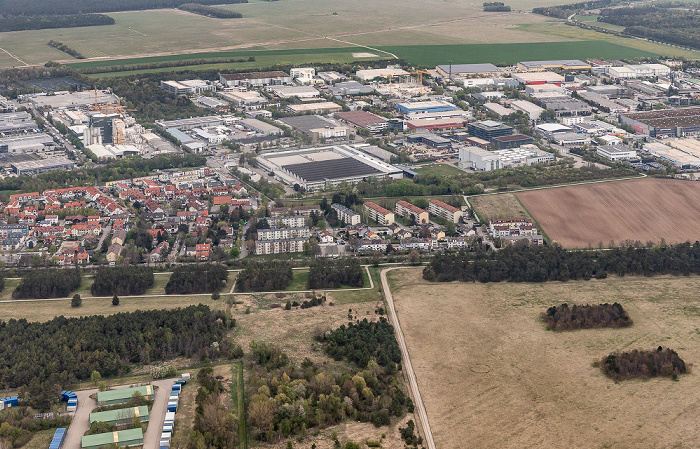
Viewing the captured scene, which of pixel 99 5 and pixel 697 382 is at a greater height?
pixel 99 5

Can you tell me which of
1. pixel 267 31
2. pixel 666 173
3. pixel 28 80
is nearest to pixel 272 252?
pixel 666 173

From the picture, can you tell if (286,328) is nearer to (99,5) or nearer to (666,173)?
(666,173)

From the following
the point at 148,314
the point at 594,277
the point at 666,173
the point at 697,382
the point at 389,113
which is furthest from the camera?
the point at 389,113

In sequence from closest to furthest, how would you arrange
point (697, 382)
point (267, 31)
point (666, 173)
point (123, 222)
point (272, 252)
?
point (697, 382) < point (272, 252) < point (123, 222) < point (666, 173) < point (267, 31)

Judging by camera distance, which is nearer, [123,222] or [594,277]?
[594,277]

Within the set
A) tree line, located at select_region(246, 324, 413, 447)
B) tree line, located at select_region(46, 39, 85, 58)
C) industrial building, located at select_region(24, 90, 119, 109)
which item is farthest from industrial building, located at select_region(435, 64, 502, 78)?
tree line, located at select_region(246, 324, 413, 447)

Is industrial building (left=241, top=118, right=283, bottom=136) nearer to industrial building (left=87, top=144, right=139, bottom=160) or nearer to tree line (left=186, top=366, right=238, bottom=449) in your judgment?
industrial building (left=87, top=144, right=139, bottom=160)
